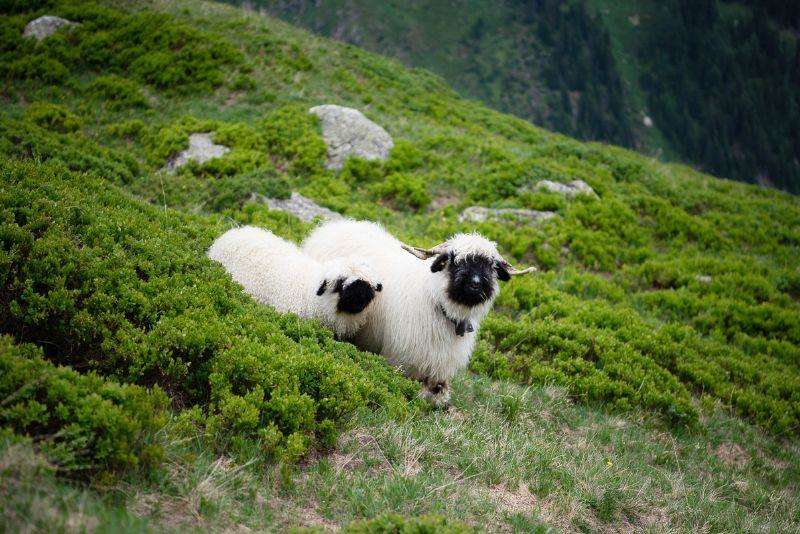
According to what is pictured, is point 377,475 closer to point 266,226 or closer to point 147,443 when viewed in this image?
point 147,443

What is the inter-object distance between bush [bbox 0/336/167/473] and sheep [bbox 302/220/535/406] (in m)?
3.87

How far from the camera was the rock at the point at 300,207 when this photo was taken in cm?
1273

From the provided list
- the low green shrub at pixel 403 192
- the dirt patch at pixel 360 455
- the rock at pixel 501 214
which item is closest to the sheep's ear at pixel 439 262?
the dirt patch at pixel 360 455

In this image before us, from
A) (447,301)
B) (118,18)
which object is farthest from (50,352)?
(118,18)

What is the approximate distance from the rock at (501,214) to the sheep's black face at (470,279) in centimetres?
683

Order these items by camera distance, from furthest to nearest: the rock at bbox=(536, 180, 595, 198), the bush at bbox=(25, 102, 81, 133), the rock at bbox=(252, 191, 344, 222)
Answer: the rock at bbox=(536, 180, 595, 198) → the bush at bbox=(25, 102, 81, 133) → the rock at bbox=(252, 191, 344, 222)

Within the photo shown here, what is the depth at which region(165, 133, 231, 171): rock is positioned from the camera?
48.0 ft

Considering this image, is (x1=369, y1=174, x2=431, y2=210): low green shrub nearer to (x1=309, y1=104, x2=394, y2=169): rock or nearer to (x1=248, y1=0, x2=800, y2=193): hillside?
(x1=309, y1=104, x2=394, y2=169): rock

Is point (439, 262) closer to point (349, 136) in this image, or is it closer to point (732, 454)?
point (732, 454)

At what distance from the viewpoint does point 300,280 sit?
321 inches

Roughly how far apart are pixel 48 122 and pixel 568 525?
1748cm

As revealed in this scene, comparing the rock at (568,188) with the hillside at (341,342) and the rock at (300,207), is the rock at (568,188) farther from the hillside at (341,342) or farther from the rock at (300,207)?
the rock at (300,207)

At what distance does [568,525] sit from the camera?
196 inches

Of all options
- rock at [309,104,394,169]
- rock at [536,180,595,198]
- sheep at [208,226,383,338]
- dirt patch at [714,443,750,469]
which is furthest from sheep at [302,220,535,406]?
rock at [536,180,595,198]
